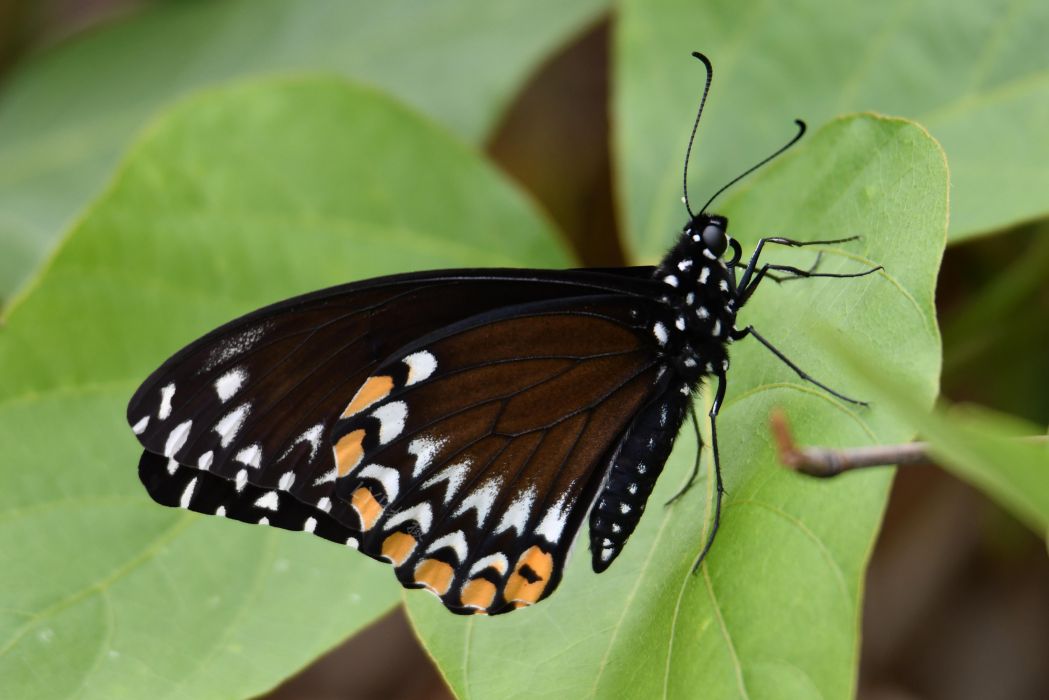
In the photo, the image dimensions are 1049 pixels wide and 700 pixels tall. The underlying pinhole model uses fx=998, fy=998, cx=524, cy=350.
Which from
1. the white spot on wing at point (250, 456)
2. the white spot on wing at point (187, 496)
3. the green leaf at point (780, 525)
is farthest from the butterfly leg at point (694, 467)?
the white spot on wing at point (187, 496)

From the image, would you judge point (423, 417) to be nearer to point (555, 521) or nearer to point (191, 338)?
point (555, 521)

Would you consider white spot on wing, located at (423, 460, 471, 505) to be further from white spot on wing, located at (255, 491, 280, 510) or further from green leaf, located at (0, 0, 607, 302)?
green leaf, located at (0, 0, 607, 302)

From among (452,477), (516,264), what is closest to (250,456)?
(452,477)

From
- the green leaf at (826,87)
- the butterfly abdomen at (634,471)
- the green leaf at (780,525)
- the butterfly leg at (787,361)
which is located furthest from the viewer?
Result: the green leaf at (826,87)

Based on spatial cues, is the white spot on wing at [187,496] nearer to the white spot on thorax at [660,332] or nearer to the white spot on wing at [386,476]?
the white spot on wing at [386,476]

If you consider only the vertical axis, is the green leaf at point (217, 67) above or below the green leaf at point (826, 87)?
above

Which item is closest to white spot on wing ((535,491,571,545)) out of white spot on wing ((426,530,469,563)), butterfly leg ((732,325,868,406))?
white spot on wing ((426,530,469,563))

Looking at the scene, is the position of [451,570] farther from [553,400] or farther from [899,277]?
[899,277]
